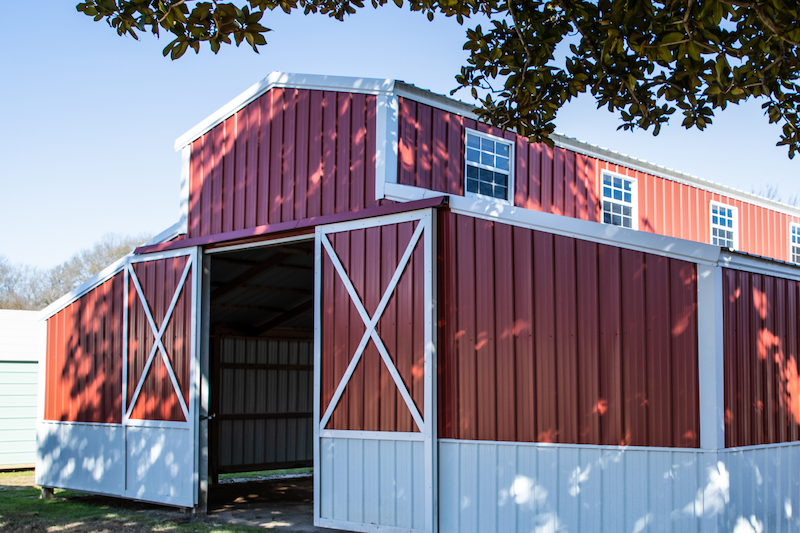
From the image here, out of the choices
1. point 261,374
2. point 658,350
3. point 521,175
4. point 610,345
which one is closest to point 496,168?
point 521,175

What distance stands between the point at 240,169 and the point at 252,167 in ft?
0.89

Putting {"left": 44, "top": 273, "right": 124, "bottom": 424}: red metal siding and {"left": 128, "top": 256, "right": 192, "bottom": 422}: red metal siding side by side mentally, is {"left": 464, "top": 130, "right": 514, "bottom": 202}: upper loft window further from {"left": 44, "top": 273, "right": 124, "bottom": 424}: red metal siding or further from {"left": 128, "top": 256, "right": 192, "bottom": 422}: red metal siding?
{"left": 44, "top": 273, "right": 124, "bottom": 424}: red metal siding

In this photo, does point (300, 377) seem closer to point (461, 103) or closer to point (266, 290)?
point (266, 290)

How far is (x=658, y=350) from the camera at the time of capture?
7258 millimetres

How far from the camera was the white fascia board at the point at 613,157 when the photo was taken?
395 inches

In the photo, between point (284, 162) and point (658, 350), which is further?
point (284, 162)

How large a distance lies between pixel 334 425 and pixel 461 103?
465 cm

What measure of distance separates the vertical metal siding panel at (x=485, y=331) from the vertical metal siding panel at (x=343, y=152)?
1.98 m

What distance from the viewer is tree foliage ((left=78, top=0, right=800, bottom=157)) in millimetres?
5535

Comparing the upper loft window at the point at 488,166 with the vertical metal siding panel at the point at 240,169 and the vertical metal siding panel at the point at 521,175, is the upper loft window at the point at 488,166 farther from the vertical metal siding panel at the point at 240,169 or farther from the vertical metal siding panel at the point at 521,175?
the vertical metal siding panel at the point at 240,169

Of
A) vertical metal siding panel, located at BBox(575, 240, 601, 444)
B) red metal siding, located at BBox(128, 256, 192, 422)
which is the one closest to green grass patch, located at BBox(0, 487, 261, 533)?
red metal siding, located at BBox(128, 256, 192, 422)

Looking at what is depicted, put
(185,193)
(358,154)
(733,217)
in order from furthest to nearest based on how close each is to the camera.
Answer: (733,217) → (185,193) → (358,154)

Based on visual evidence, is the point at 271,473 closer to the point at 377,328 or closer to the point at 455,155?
the point at 377,328

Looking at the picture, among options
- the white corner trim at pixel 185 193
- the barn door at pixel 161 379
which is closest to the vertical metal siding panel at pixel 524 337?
the barn door at pixel 161 379
